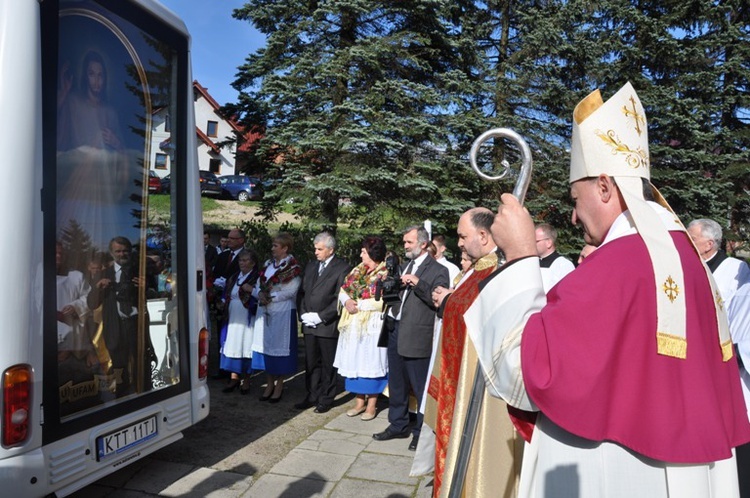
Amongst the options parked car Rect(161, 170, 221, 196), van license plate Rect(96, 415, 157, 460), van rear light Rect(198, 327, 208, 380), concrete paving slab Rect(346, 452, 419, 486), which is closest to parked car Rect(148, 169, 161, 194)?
van rear light Rect(198, 327, 208, 380)

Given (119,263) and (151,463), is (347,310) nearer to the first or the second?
(151,463)

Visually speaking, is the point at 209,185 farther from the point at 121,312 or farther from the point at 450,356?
the point at 450,356

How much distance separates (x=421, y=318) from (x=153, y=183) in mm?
2550

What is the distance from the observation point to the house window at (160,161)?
4.23 meters

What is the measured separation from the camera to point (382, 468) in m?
5.02

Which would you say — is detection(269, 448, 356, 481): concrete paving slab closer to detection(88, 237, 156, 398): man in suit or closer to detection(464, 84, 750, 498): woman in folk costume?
detection(88, 237, 156, 398): man in suit

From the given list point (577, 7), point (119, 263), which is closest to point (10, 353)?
point (119, 263)

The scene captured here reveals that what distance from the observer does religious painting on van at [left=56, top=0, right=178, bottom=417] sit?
11.1 feet

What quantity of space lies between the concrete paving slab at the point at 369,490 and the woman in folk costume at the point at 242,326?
2.82 meters

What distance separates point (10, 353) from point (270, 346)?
4.03 m

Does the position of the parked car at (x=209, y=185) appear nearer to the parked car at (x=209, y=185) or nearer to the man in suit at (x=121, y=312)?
the parked car at (x=209, y=185)

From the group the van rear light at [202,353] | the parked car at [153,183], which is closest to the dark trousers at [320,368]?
the van rear light at [202,353]

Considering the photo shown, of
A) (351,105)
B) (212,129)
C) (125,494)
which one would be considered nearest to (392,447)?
Result: (125,494)

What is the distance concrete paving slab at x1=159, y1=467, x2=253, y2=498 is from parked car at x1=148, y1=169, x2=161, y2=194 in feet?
6.99
